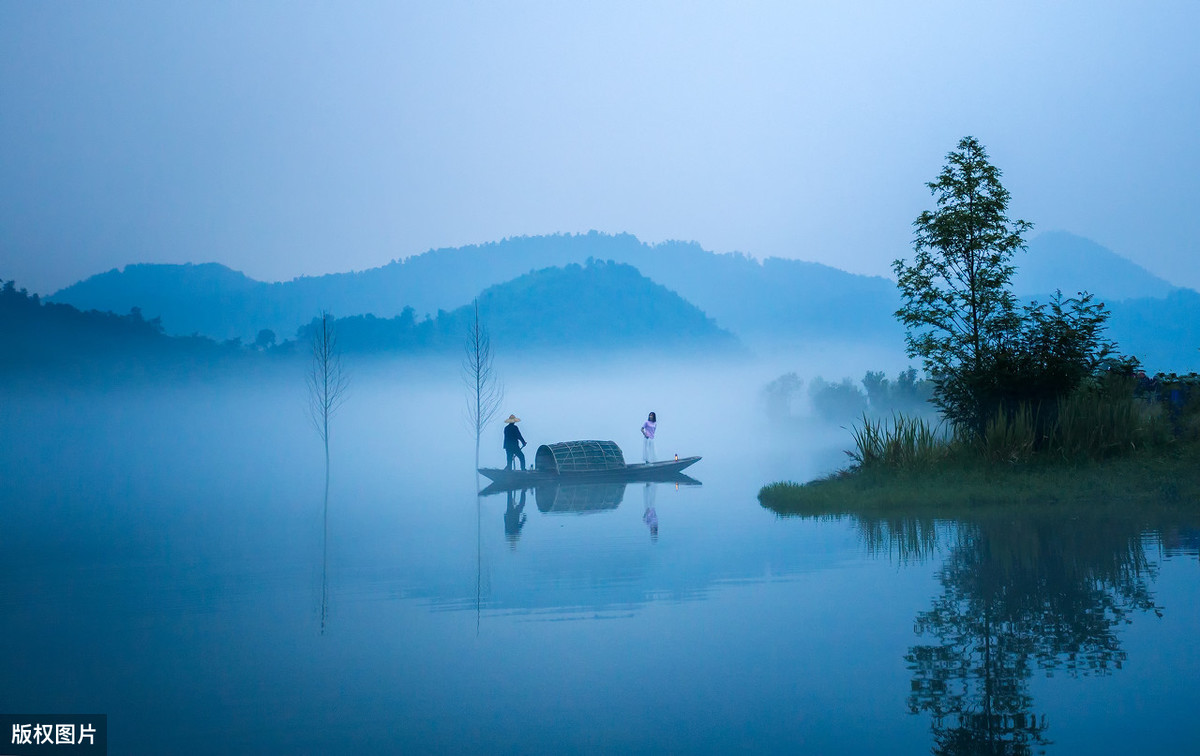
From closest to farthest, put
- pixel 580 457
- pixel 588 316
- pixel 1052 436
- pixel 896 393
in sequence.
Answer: pixel 1052 436, pixel 580 457, pixel 896 393, pixel 588 316

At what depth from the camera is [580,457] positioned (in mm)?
30906

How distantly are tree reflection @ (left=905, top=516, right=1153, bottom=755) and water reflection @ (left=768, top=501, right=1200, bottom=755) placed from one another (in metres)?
0.01

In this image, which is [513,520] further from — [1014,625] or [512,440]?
[1014,625]

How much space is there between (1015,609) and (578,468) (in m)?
22.1

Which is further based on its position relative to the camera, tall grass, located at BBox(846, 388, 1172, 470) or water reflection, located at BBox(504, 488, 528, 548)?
tall grass, located at BBox(846, 388, 1172, 470)

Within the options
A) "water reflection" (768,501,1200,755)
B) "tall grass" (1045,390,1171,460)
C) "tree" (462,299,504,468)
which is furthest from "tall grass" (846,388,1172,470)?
"tree" (462,299,504,468)

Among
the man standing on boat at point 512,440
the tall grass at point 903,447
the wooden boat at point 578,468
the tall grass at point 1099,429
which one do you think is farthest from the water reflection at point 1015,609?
the man standing on boat at point 512,440

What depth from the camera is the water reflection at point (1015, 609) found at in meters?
6.45

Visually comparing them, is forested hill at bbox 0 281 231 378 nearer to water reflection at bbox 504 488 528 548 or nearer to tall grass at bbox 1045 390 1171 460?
water reflection at bbox 504 488 528 548

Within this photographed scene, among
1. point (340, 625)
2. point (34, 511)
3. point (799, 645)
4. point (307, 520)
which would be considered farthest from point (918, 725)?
point (34, 511)

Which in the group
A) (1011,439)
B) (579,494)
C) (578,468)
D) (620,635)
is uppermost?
(1011,439)

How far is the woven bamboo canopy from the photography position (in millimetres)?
30688

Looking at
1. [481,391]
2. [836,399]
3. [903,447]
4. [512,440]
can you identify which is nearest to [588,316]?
[836,399]

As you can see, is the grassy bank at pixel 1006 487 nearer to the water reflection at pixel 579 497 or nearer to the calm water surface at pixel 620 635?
the calm water surface at pixel 620 635
